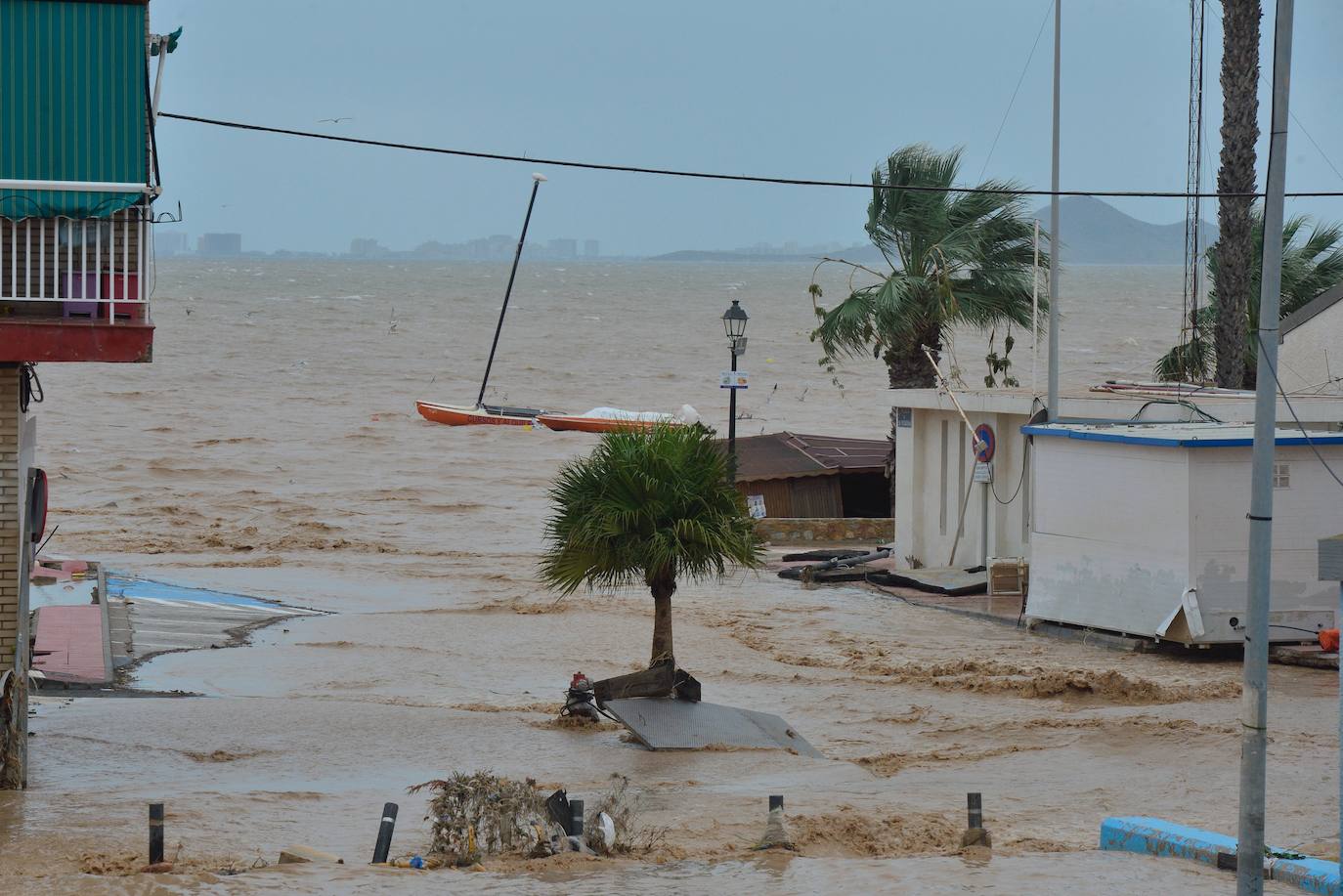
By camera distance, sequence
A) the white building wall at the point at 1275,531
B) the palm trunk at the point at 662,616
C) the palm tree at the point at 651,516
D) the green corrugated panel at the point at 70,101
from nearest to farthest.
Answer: the green corrugated panel at the point at 70,101 < the palm tree at the point at 651,516 < the palm trunk at the point at 662,616 < the white building wall at the point at 1275,531

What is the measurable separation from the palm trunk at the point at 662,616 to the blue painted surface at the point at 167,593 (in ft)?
27.6

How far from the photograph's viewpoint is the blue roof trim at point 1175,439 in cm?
1689

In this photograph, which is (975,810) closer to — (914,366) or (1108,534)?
(1108,534)

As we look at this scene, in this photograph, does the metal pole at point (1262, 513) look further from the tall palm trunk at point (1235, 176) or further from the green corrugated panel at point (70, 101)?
the tall palm trunk at point (1235, 176)

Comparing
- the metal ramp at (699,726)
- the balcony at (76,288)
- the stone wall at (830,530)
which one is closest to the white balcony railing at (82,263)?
the balcony at (76,288)

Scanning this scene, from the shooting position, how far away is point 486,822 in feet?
30.3

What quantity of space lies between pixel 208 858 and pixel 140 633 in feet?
32.5

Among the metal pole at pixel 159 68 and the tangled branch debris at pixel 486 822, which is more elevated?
the metal pole at pixel 159 68

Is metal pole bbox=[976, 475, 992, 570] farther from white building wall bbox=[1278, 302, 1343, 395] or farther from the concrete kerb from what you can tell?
the concrete kerb

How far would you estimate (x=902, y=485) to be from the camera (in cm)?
2383

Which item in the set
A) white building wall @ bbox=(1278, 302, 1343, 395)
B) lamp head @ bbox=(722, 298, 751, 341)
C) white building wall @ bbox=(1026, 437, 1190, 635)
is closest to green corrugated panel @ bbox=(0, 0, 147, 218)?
white building wall @ bbox=(1026, 437, 1190, 635)

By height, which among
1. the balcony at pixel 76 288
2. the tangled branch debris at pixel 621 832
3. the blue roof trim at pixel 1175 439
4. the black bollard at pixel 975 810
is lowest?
the tangled branch debris at pixel 621 832

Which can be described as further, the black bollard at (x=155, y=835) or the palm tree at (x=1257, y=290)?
the palm tree at (x=1257, y=290)

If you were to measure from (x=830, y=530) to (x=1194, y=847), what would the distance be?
61.7 ft
